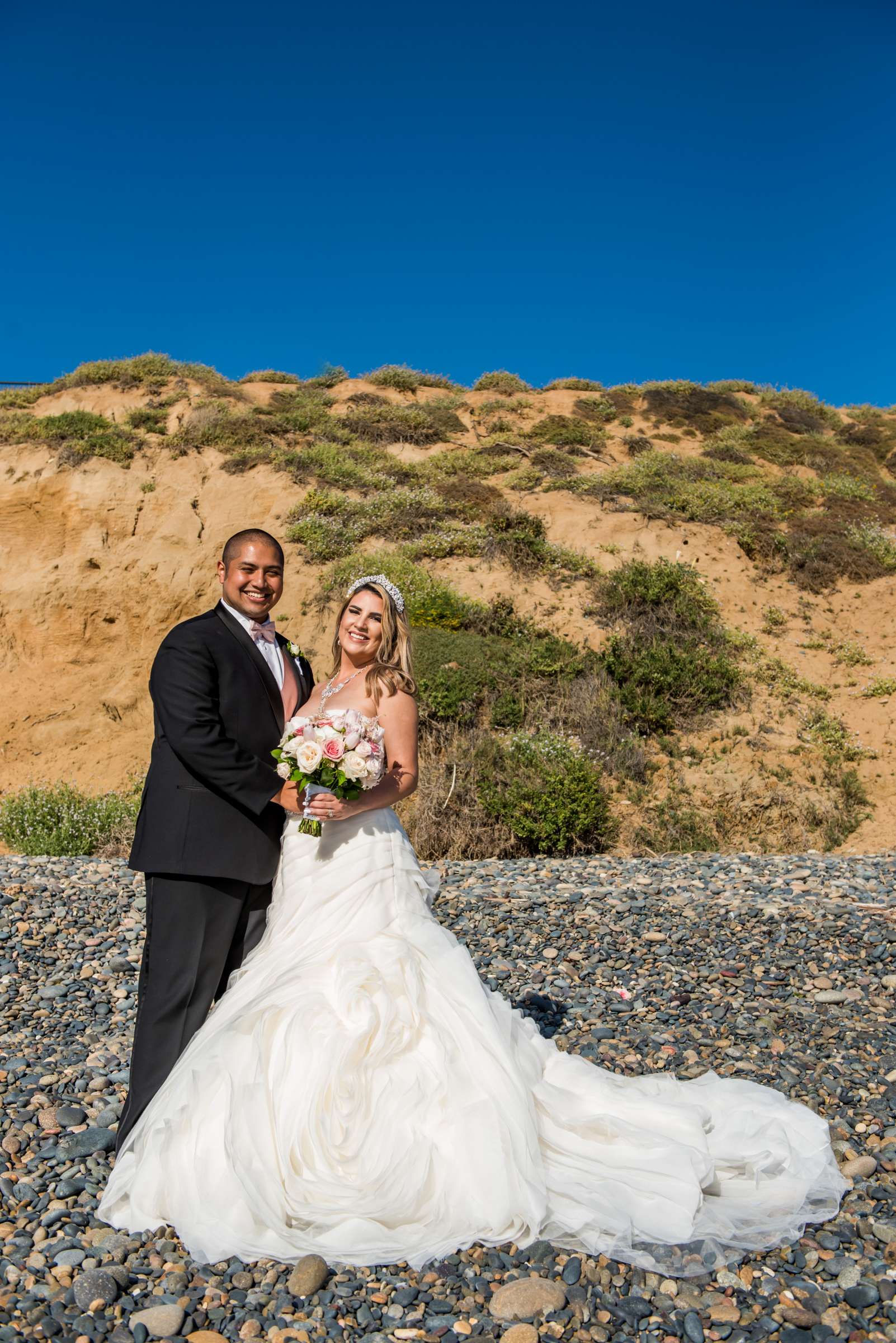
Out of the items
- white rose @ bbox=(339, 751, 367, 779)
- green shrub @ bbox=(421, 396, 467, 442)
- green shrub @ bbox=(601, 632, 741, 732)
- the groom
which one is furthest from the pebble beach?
green shrub @ bbox=(421, 396, 467, 442)

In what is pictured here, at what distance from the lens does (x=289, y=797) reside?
12.1 feet

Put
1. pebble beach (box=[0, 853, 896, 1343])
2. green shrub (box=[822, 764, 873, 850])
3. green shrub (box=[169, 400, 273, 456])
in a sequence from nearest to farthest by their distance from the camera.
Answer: pebble beach (box=[0, 853, 896, 1343]) < green shrub (box=[822, 764, 873, 850]) < green shrub (box=[169, 400, 273, 456])

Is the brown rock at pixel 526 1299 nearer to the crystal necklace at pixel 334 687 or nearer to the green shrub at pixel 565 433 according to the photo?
the crystal necklace at pixel 334 687

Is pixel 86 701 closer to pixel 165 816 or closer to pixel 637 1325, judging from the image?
pixel 165 816

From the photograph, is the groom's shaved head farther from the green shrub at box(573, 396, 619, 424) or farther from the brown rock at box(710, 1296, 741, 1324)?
the green shrub at box(573, 396, 619, 424)

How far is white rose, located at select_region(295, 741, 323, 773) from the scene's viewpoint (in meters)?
3.39

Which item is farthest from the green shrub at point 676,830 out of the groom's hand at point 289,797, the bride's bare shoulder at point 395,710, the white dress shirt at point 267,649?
the groom's hand at point 289,797

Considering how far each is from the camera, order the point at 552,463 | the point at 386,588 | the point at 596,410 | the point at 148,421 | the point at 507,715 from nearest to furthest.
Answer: the point at 386,588, the point at 507,715, the point at 148,421, the point at 552,463, the point at 596,410

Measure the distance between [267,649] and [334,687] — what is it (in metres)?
0.34

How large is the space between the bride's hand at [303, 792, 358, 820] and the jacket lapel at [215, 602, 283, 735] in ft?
1.59

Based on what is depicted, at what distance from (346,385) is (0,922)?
20.8 m

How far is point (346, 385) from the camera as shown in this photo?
25.2 metres

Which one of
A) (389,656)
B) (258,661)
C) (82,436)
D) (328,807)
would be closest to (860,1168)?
(328,807)

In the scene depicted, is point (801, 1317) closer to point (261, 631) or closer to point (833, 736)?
point (261, 631)
